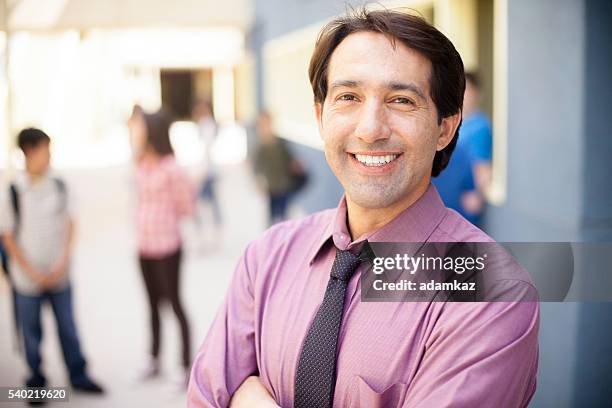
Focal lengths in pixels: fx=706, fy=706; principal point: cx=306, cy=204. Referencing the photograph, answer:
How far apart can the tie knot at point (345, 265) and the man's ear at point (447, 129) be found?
26cm

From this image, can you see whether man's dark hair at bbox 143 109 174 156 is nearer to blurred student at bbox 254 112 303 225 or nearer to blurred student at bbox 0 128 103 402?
blurred student at bbox 0 128 103 402

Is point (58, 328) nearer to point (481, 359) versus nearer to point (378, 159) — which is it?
point (378, 159)

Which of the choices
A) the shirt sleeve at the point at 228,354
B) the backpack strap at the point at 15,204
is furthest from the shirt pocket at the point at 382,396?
the backpack strap at the point at 15,204

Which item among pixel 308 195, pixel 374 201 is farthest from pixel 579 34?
pixel 308 195

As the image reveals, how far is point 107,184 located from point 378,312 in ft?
38.1

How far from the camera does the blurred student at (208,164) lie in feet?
25.5

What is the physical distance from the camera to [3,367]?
10.0 feet

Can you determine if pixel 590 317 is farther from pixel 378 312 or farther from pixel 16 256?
pixel 16 256

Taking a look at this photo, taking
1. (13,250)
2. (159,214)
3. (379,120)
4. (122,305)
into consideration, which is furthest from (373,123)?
(122,305)

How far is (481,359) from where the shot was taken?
1.12 meters

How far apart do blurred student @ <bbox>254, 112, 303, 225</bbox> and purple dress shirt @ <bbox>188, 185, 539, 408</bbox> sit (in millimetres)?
5203

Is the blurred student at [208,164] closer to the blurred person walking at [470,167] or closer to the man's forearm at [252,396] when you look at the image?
the blurred person walking at [470,167]

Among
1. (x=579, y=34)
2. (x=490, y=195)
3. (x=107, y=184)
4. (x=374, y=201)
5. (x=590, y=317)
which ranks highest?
(x=579, y=34)

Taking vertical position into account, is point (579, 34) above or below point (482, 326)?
above
